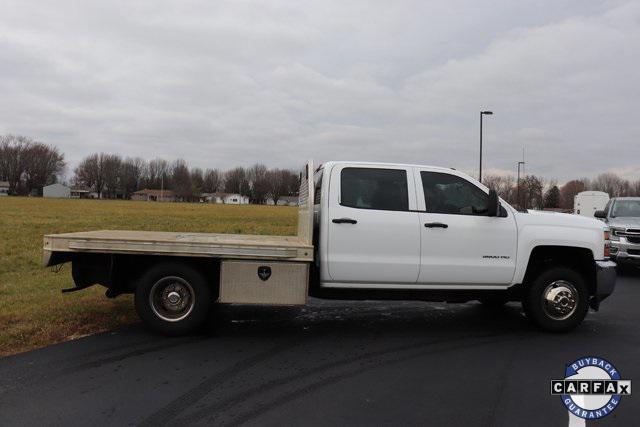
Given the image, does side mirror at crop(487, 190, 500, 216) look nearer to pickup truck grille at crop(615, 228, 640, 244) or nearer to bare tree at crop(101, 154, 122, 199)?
Result: pickup truck grille at crop(615, 228, 640, 244)

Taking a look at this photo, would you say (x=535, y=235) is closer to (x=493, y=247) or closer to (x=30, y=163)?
(x=493, y=247)

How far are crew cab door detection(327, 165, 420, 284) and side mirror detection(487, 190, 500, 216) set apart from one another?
35.0 inches

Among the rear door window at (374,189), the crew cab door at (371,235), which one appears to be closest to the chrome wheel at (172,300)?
the crew cab door at (371,235)

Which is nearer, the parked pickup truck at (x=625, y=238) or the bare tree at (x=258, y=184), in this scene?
the parked pickup truck at (x=625, y=238)

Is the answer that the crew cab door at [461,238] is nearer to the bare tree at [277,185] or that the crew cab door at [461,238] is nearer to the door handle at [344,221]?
the door handle at [344,221]

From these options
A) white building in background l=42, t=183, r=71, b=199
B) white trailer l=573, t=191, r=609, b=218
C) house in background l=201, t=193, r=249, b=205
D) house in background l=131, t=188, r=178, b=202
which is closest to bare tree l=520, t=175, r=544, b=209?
white trailer l=573, t=191, r=609, b=218

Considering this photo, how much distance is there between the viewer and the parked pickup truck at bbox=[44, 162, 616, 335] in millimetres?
5867

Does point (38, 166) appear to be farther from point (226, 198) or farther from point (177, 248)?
point (177, 248)

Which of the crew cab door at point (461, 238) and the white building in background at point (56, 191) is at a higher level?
the white building in background at point (56, 191)

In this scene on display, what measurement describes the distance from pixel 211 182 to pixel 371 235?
157 m

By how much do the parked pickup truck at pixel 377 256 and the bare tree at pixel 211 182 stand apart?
508 ft

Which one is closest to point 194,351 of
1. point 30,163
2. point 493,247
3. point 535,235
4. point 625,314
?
point 493,247

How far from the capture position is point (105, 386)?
4.47 metres

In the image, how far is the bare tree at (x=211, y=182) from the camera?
159 meters
